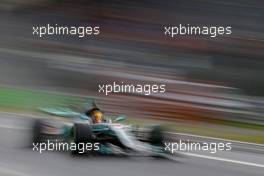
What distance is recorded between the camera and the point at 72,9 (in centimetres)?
586

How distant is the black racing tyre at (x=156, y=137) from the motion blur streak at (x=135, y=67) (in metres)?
0.13

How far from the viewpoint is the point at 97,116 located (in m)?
5.14

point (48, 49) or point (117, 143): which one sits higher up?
point (48, 49)

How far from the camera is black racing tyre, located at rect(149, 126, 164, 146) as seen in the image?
17.0 feet

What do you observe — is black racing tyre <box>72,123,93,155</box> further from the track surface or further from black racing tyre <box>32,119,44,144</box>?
black racing tyre <box>32,119,44,144</box>

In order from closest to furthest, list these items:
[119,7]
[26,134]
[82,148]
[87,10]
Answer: [82,148] < [26,134] < [87,10] < [119,7]

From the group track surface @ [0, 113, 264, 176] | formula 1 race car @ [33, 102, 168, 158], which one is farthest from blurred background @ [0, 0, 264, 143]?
track surface @ [0, 113, 264, 176]

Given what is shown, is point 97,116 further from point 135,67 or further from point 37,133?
point 135,67

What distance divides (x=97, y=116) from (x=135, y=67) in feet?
1.96

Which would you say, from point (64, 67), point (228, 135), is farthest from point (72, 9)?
point (228, 135)

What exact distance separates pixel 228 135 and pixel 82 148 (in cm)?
103

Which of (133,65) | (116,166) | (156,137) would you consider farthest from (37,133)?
(133,65)

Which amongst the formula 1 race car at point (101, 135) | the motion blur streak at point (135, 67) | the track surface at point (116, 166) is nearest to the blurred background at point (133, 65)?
the motion blur streak at point (135, 67)

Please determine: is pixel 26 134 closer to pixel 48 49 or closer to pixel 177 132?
pixel 48 49
